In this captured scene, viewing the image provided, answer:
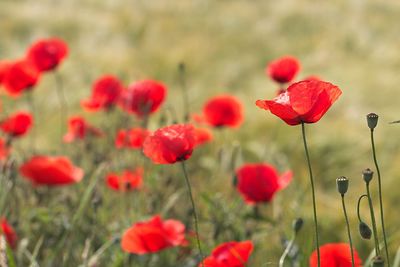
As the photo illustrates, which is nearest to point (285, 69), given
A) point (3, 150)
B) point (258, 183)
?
point (258, 183)

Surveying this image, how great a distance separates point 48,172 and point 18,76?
0.45 metres

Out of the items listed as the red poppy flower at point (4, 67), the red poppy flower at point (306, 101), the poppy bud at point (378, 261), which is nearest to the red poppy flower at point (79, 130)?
the red poppy flower at point (4, 67)

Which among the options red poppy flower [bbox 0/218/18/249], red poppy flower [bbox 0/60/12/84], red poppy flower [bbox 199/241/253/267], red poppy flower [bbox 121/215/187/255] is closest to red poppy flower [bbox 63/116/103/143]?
red poppy flower [bbox 0/60/12/84]

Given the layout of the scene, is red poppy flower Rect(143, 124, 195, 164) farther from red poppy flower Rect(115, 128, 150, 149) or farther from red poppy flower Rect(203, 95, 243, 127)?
red poppy flower Rect(203, 95, 243, 127)

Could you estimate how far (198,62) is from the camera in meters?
3.18

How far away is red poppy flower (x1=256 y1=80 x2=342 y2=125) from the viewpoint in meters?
0.82

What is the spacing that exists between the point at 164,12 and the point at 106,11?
17.4 inches

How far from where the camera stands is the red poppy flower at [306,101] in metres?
0.82

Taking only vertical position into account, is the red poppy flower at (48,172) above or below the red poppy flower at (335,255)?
above

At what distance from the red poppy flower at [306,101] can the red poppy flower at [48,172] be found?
23.7 inches

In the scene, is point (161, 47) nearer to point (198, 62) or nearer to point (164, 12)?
point (198, 62)

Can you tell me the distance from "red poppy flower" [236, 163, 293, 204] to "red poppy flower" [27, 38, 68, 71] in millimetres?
584

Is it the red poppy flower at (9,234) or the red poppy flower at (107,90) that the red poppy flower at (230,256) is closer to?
the red poppy flower at (9,234)

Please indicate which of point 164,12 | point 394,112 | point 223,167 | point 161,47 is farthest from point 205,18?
point 223,167
